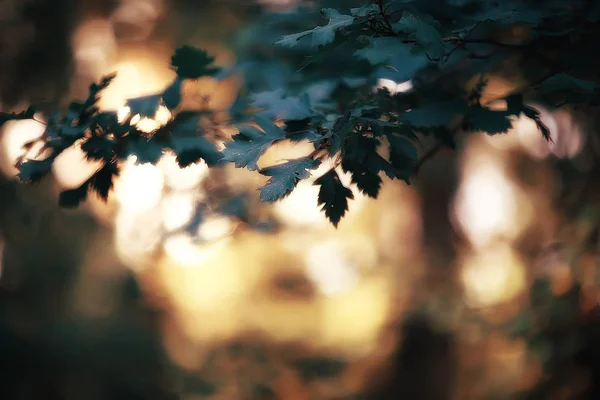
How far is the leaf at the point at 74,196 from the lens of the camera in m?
0.95

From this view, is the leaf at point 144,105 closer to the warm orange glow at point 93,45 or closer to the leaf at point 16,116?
the leaf at point 16,116

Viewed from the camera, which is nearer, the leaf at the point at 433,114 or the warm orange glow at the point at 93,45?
the leaf at the point at 433,114

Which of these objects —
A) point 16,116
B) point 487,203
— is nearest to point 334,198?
point 16,116

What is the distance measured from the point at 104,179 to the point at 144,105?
0.19 meters

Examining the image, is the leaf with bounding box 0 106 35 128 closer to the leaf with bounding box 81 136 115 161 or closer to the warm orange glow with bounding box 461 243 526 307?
the leaf with bounding box 81 136 115 161

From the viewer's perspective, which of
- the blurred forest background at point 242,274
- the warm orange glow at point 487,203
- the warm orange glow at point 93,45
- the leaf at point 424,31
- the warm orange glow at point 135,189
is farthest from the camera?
the warm orange glow at point 487,203

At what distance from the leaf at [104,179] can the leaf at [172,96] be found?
0.18 meters

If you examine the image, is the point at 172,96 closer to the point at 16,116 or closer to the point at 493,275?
the point at 16,116

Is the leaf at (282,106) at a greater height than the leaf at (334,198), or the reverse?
the leaf at (282,106)

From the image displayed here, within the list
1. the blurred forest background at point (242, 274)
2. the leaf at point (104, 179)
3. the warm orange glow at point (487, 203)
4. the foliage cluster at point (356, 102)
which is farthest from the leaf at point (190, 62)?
the warm orange glow at point (487, 203)

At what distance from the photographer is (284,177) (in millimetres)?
711

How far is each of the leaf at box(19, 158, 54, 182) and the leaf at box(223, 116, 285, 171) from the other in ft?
1.30

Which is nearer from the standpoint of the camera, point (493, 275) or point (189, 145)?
point (189, 145)

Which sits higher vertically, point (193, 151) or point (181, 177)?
point (193, 151)
